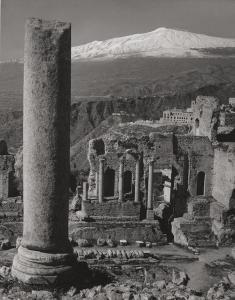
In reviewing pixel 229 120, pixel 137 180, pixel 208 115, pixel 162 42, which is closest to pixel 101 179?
pixel 137 180

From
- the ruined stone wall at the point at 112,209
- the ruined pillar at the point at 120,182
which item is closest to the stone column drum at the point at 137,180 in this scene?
the ruined stone wall at the point at 112,209

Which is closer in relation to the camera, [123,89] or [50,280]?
[50,280]

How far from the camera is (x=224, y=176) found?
85.0 ft

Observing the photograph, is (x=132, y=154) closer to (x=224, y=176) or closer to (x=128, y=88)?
(x=224, y=176)

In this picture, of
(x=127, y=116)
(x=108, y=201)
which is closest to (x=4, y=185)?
(x=108, y=201)

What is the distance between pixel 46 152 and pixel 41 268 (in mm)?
2606

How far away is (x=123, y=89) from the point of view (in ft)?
300

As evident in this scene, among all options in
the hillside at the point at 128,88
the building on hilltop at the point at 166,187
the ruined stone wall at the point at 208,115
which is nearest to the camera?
the building on hilltop at the point at 166,187

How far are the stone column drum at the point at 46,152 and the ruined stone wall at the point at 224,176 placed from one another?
46.6 ft

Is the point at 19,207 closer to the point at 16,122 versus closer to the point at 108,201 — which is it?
the point at 108,201

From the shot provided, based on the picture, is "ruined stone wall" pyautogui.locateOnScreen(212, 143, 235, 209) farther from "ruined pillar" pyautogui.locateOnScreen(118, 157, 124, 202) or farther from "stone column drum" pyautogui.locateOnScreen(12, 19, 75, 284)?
"stone column drum" pyautogui.locateOnScreen(12, 19, 75, 284)

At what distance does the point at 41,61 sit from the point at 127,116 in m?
51.3

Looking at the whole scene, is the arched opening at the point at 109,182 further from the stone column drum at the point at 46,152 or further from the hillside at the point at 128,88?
the hillside at the point at 128,88

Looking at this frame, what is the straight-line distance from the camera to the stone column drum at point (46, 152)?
37.8ft
